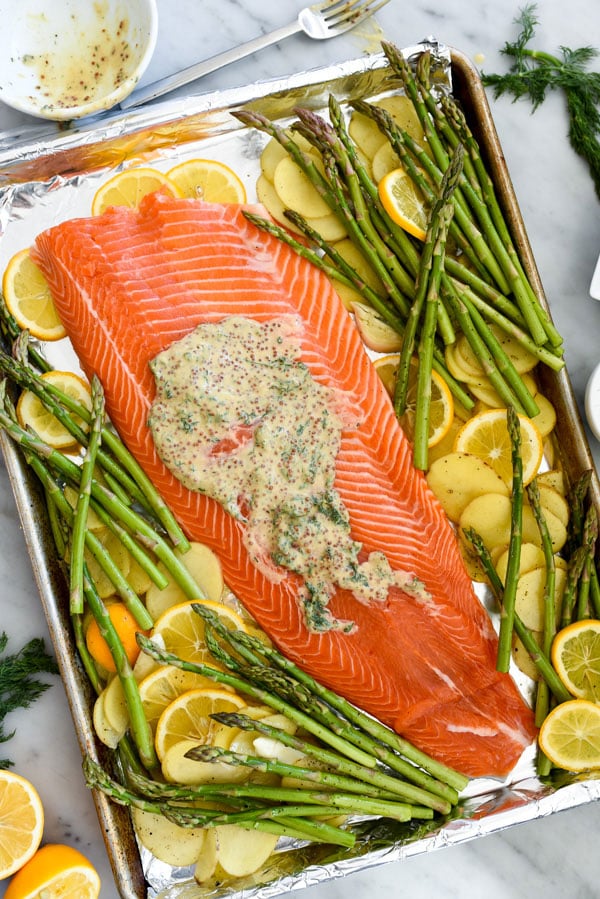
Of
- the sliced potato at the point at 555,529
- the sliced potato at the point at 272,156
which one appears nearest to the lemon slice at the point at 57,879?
the sliced potato at the point at 555,529

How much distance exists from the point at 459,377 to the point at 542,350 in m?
0.31

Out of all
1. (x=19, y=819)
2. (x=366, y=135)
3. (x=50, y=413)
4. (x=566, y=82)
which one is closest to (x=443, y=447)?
(x=366, y=135)

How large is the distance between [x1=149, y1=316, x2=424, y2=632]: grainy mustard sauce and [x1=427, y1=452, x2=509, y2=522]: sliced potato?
0.35 meters

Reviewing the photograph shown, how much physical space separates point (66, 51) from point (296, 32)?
918mm

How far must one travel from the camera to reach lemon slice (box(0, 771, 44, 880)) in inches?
117

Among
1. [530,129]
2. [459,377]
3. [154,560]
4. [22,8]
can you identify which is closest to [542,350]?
[459,377]

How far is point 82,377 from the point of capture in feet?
10.5

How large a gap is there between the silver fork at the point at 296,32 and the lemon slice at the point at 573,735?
8.88 ft

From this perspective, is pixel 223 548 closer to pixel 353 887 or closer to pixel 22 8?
pixel 353 887

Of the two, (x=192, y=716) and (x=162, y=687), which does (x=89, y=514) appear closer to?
(x=162, y=687)

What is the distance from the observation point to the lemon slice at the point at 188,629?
2918mm

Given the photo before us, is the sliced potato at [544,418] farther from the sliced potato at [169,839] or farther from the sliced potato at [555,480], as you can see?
the sliced potato at [169,839]

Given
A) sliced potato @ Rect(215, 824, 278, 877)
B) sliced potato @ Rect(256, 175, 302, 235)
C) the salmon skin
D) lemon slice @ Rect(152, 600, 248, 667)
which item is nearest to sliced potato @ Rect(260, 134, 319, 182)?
sliced potato @ Rect(256, 175, 302, 235)

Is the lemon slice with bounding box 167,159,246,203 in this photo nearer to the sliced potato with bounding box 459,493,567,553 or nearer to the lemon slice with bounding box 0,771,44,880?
the sliced potato with bounding box 459,493,567,553
